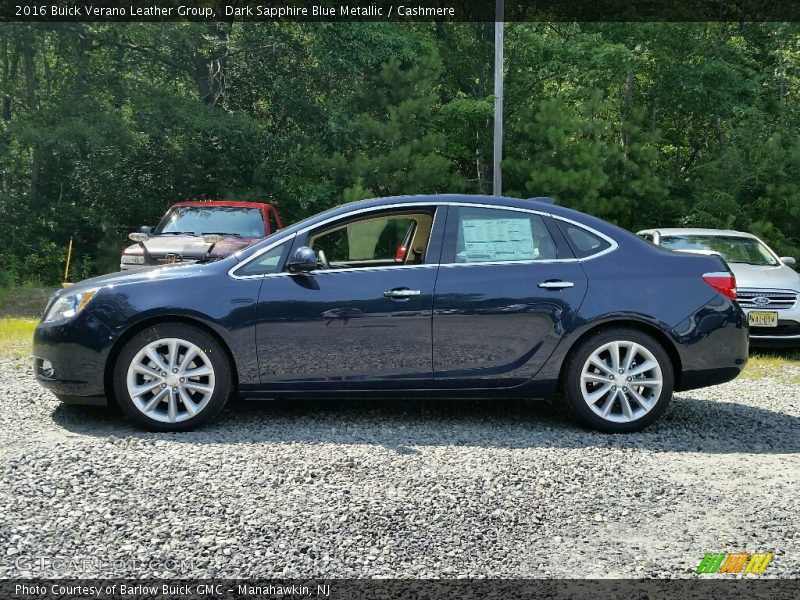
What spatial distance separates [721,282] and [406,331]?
228 cm

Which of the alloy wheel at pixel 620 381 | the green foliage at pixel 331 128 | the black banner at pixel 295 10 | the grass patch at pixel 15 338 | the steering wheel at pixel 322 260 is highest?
the black banner at pixel 295 10

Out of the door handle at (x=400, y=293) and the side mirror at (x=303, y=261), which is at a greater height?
the side mirror at (x=303, y=261)

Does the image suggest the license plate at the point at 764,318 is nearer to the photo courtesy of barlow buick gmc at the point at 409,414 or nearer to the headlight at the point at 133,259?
the photo courtesy of barlow buick gmc at the point at 409,414

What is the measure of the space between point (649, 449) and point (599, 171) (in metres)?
18.2

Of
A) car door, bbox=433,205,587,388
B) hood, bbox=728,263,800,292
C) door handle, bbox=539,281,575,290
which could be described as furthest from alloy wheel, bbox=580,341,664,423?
hood, bbox=728,263,800,292

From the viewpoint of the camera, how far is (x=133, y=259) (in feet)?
40.0

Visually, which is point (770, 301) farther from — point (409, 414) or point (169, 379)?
point (169, 379)

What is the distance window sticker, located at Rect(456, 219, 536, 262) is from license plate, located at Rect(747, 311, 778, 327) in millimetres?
5435

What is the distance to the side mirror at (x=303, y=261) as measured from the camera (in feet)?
21.0

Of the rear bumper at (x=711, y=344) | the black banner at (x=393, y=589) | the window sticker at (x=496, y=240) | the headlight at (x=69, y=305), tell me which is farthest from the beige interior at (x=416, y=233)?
the black banner at (x=393, y=589)

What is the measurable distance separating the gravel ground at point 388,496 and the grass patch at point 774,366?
256 cm

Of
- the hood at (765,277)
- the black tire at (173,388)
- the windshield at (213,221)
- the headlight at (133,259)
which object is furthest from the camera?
the windshield at (213,221)

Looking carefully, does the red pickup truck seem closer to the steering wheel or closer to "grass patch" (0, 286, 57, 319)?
"grass patch" (0, 286, 57, 319)

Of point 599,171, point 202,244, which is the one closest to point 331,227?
point 202,244
